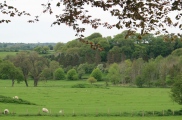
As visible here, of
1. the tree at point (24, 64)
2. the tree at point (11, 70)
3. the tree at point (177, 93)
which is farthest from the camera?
the tree at point (24, 64)

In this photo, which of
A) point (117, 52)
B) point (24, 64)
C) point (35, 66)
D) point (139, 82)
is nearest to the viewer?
point (24, 64)

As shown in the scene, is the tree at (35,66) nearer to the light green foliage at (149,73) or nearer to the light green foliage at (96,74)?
the light green foliage at (96,74)

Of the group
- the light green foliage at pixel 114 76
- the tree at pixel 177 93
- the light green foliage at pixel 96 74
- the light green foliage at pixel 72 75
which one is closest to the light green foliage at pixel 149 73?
the light green foliage at pixel 114 76

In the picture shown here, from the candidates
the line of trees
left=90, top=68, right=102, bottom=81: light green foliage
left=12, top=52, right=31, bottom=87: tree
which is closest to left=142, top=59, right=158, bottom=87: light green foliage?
left=90, top=68, right=102, bottom=81: light green foliage

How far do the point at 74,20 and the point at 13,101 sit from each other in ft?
142

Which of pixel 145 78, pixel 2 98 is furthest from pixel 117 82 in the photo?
pixel 2 98

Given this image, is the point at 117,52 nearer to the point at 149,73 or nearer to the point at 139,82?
the point at 149,73

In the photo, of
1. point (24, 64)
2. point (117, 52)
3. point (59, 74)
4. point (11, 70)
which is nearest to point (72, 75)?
point (59, 74)

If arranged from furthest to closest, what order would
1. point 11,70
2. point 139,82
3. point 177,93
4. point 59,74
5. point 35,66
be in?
point 59,74
point 139,82
point 35,66
point 11,70
point 177,93

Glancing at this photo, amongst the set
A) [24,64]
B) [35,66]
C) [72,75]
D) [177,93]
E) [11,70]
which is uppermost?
[24,64]

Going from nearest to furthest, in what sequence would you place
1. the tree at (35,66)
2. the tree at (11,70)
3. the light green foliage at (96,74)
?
the tree at (11,70) → the tree at (35,66) → the light green foliage at (96,74)

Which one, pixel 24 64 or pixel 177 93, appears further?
pixel 24 64

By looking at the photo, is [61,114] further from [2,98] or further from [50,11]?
[50,11]

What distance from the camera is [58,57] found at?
152m
